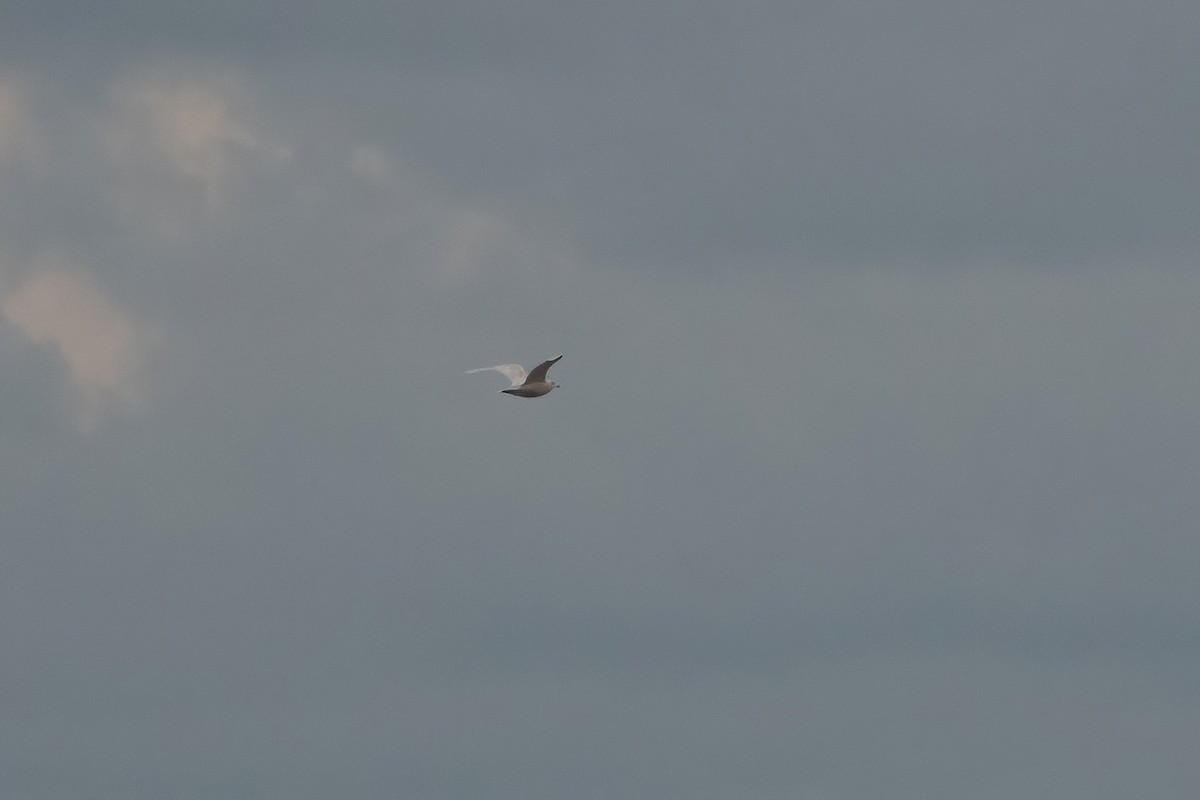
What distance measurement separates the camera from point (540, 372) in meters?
129

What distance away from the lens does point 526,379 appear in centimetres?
13000

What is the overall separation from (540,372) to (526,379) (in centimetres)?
148

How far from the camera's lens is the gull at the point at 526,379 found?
12888cm

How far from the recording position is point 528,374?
13012cm

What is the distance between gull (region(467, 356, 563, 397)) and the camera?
12888 cm

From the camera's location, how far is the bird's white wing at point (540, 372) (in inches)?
4973

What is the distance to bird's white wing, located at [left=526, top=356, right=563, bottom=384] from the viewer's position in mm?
126325
